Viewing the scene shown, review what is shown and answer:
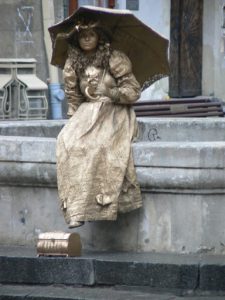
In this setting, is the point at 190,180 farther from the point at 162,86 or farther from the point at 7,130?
the point at 162,86

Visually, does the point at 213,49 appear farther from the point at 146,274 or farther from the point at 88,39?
the point at 146,274

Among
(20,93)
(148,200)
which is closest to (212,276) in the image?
(148,200)

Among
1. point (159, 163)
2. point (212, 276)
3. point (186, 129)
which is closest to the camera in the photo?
point (212, 276)

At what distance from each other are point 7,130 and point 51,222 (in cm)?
157

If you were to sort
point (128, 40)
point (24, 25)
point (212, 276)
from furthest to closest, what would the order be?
1. point (24, 25)
2. point (128, 40)
3. point (212, 276)

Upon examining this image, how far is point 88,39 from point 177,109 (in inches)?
235

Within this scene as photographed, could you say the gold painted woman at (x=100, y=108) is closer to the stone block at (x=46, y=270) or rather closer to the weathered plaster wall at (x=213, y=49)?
the stone block at (x=46, y=270)

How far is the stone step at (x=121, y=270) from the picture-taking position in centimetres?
736

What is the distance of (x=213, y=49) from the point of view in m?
22.1

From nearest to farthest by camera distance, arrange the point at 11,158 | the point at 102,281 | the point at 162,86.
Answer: the point at 102,281 → the point at 11,158 → the point at 162,86

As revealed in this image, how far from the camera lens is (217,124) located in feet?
31.8

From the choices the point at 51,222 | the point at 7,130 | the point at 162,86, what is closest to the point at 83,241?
the point at 51,222

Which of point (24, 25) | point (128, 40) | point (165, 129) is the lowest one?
point (165, 129)

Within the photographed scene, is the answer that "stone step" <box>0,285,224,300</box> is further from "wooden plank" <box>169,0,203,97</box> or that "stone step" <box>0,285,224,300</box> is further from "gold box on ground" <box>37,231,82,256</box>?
"wooden plank" <box>169,0,203,97</box>
